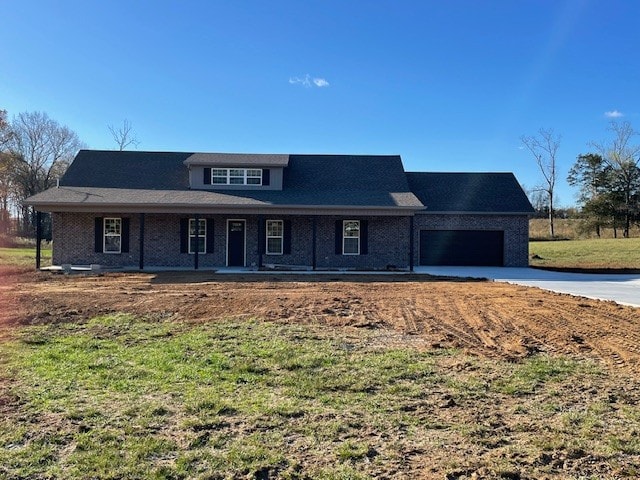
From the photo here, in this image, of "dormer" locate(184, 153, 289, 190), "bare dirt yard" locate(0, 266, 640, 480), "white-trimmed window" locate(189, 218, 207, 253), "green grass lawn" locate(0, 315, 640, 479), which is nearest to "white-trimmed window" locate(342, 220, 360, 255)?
"dormer" locate(184, 153, 289, 190)

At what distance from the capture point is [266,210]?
1848cm

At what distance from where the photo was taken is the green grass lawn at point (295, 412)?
3215 mm

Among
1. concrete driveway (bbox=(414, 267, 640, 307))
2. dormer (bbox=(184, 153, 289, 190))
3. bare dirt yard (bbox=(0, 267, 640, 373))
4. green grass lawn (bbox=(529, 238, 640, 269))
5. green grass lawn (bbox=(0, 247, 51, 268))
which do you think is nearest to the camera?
bare dirt yard (bbox=(0, 267, 640, 373))

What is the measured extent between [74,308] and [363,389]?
711 cm

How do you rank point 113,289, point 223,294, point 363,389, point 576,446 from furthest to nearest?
point 113,289 → point 223,294 → point 363,389 → point 576,446

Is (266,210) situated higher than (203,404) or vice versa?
(266,210)

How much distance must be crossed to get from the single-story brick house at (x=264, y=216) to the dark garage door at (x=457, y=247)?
47 millimetres

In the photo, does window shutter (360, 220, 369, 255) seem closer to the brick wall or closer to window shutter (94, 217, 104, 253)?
the brick wall

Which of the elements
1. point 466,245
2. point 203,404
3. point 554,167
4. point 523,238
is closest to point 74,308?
point 203,404

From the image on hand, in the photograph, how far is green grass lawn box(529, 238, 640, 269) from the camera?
24.5 m

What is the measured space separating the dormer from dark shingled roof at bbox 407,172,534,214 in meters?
6.89

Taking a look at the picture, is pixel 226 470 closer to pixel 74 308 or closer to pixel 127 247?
pixel 74 308

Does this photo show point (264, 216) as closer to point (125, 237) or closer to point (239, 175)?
point (239, 175)

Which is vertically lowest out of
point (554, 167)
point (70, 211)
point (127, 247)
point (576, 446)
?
point (576, 446)
